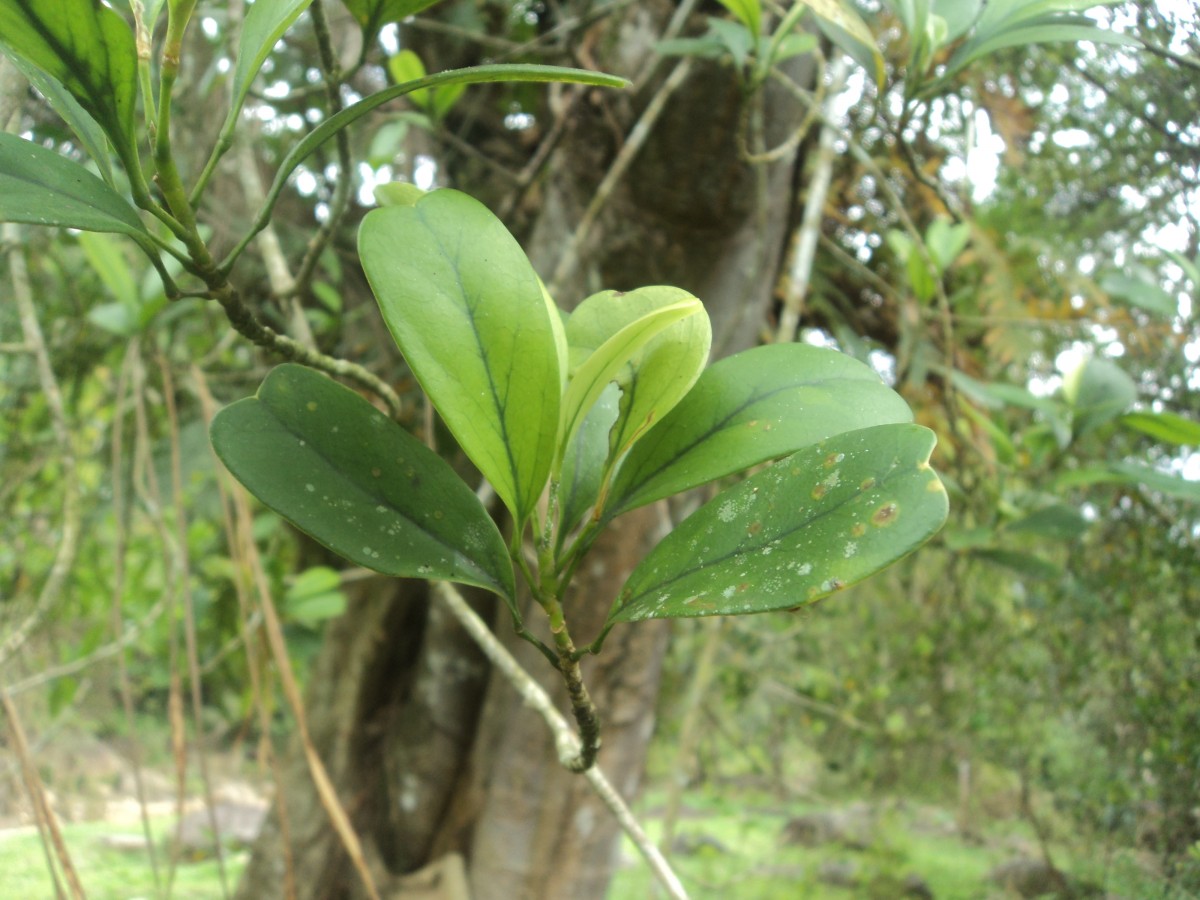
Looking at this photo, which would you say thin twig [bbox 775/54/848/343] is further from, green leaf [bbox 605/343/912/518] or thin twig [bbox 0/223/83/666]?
thin twig [bbox 0/223/83/666]

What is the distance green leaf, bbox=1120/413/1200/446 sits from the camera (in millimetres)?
633

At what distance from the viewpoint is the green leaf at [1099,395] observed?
2.46ft

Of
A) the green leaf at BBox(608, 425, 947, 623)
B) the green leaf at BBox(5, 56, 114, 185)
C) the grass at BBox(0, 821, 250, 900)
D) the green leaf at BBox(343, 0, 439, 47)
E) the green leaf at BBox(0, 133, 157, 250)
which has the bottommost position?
the grass at BBox(0, 821, 250, 900)

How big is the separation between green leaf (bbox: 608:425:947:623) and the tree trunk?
564 mm

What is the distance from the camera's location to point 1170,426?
25.8 inches

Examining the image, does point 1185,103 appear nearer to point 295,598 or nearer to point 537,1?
point 537,1

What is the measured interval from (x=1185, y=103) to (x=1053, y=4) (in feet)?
0.72

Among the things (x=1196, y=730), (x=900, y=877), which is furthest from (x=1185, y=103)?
(x=900, y=877)

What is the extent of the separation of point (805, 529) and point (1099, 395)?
633 millimetres

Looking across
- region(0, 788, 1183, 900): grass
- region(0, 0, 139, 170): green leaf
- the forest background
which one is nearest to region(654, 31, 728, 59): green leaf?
the forest background

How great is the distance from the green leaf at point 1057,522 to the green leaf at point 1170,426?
0.10 meters

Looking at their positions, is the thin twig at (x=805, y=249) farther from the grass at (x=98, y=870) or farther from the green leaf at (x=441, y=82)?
the grass at (x=98, y=870)

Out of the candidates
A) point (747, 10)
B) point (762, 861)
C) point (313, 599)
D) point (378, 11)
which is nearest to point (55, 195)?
point (378, 11)

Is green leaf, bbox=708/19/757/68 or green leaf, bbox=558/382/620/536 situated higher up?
green leaf, bbox=708/19/757/68
